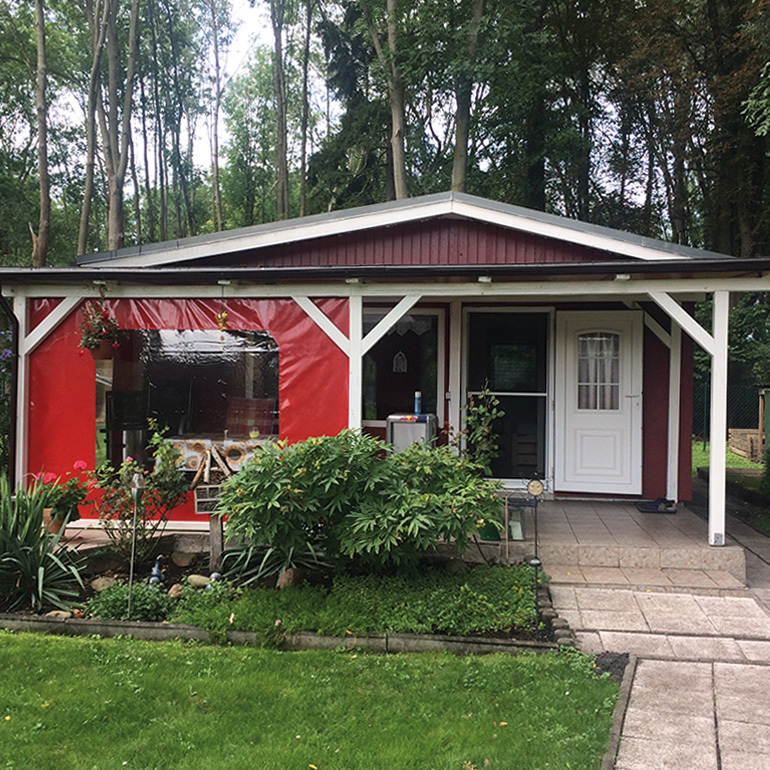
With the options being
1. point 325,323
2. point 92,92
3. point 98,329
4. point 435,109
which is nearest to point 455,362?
point 325,323

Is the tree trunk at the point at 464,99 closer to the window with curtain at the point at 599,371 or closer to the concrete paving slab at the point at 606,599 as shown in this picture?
the window with curtain at the point at 599,371

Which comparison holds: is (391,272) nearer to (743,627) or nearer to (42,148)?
(743,627)

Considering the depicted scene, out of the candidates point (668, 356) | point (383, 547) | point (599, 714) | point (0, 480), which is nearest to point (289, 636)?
point (383, 547)

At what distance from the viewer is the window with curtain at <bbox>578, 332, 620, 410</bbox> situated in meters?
6.99

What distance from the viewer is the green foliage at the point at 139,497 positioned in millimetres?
4906

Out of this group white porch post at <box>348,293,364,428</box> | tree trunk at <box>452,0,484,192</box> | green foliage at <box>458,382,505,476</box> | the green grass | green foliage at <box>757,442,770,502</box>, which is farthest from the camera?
tree trunk at <box>452,0,484,192</box>

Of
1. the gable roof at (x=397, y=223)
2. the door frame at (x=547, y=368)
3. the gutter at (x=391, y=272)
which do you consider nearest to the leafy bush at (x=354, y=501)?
the gutter at (x=391, y=272)

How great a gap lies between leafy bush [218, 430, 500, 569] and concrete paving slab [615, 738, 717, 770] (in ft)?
5.22

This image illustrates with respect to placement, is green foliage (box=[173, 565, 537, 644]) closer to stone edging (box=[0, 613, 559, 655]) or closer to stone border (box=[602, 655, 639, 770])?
stone edging (box=[0, 613, 559, 655])

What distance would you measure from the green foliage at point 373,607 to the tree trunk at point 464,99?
1173 centimetres

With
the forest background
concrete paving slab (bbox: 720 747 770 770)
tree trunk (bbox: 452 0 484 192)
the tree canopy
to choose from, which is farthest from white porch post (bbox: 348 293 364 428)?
tree trunk (bbox: 452 0 484 192)

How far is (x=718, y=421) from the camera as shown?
516 centimetres

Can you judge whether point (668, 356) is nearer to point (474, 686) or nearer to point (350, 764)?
point (474, 686)

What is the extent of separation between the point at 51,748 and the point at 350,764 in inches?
50.8
